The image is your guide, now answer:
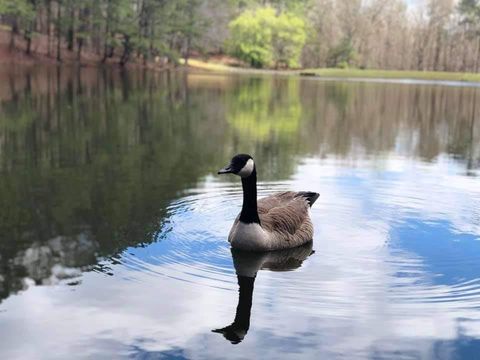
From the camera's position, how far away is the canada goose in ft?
27.1

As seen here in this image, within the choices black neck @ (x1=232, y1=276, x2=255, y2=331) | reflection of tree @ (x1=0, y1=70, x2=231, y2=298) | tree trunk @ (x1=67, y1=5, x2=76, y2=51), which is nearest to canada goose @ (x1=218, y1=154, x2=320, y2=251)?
black neck @ (x1=232, y1=276, x2=255, y2=331)

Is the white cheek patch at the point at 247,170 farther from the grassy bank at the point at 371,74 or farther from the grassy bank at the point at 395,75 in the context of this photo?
the grassy bank at the point at 395,75

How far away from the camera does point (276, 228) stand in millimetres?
8656

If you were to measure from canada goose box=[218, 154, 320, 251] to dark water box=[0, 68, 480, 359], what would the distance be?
20cm

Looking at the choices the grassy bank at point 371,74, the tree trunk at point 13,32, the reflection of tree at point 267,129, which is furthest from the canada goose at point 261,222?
the grassy bank at point 371,74

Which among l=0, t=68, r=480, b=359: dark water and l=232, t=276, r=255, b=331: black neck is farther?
l=232, t=276, r=255, b=331: black neck

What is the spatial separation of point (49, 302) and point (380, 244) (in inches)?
178

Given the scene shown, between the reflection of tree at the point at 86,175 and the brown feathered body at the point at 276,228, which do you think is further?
the reflection of tree at the point at 86,175

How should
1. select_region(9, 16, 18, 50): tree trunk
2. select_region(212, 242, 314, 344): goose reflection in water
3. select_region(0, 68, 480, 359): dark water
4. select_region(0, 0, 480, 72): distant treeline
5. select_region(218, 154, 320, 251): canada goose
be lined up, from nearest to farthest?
select_region(0, 68, 480, 359): dark water
select_region(212, 242, 314, 344): goose reflection in water
select_region(218, 154, 320, 251): canada goose
select_region(9, 16, 18, 50): tree trunk
select_region(0, 0, 480, 72): distant treeline

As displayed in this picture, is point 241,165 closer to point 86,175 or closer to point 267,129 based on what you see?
point 86,175

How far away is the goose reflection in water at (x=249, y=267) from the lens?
6.05 m

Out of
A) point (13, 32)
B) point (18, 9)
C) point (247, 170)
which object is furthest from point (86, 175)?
point (13, 32)

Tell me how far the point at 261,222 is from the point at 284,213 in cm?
45

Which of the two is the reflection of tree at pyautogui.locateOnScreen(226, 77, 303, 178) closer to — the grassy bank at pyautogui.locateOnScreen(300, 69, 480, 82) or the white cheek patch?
the white cheek patch
